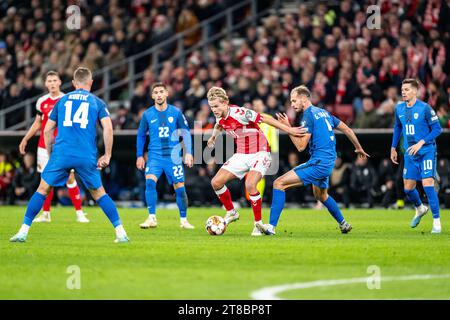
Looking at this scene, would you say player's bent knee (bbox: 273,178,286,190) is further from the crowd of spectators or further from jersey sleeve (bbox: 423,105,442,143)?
the crowd of spectators

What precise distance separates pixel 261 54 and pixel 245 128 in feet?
40.9

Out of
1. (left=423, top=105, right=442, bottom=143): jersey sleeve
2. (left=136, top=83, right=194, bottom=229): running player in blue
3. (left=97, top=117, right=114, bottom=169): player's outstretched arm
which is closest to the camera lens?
(left=97, top=117, right=114, bottom=169): player's outstretched arm

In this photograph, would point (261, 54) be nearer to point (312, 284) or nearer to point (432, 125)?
point (432, 125)

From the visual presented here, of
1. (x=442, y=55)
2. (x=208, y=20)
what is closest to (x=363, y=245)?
(x=442, y=55)

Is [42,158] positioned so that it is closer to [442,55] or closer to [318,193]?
[318,193]

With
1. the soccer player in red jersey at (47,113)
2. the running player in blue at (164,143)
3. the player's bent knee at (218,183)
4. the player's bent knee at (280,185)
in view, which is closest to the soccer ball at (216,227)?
the player's bent knee at (218,183)

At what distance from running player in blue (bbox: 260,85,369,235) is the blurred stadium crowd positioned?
7.60m

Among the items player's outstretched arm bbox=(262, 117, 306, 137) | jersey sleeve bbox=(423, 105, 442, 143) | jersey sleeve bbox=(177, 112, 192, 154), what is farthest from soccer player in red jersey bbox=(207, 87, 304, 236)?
jersey sleeve bbox=(423, 105, 442, 143)

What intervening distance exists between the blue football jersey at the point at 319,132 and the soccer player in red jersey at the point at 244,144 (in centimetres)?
73

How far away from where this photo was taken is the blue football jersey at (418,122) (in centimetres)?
1558

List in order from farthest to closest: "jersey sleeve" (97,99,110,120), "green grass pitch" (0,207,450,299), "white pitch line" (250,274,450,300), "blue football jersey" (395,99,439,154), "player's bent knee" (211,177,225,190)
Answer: "blue football jersey" (395,99,439,154) → "player's bent knee" (211,177,225,190) → "jersey sleeve" (97,99,110,120) → "green grass pitch" (0,207,450,299) → "white pitch line" (250,274,450,300)

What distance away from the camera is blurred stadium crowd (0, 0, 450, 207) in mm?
24281

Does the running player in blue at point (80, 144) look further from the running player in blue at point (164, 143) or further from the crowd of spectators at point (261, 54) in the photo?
the crowd of spectators at point (261, 54)
